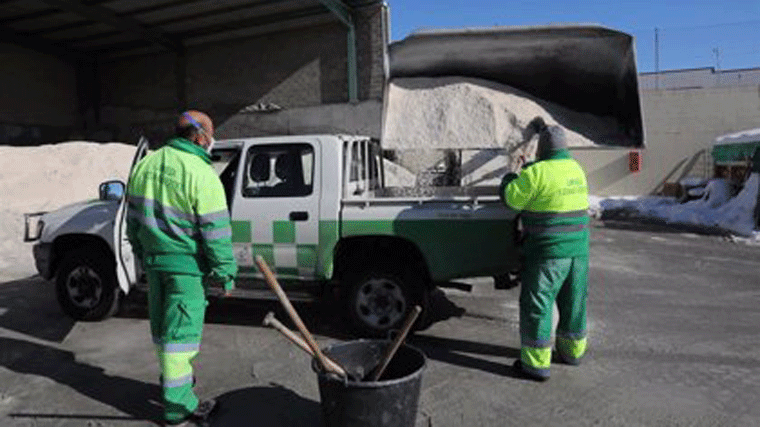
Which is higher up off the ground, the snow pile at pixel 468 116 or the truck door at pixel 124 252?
the snow pile at pixel 468 116

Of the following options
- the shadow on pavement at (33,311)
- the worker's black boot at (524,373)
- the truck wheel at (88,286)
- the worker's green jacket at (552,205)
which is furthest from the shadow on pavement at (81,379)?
the worker's green jacket at (552,205)

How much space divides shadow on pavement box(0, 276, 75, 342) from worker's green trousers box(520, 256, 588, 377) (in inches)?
174

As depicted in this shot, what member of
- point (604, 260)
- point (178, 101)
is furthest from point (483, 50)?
point (178, 101)

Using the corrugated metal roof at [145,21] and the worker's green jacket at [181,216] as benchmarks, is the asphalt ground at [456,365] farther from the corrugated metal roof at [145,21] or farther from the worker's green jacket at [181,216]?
the corrugated metal roof at [145,21]

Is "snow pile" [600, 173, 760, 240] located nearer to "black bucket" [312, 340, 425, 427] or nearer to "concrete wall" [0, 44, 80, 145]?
"black bucket" [312, 340, 425, 427]

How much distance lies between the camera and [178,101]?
20.1 metres

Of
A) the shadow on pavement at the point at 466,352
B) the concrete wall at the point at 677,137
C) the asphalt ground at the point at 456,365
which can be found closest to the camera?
the asphalt ground at the point at 456,365

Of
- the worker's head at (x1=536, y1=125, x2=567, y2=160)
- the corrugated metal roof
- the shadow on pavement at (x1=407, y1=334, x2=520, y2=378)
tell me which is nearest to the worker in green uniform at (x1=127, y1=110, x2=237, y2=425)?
the shadow on pavement at (x1=407, y1=334, x2=520, y2=378)

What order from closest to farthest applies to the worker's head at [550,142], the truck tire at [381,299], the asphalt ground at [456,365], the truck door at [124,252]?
the asphalt ground at [456,365]
the worker's head at [550,142]
the truck tire at [381,299]
the truck door at [124,252]

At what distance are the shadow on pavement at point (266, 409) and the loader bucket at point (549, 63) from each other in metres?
5.12

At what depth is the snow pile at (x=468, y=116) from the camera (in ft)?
29.0

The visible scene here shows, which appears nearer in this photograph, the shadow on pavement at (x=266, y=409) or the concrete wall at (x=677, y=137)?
the shadow on pavement at (x=266, y=409)

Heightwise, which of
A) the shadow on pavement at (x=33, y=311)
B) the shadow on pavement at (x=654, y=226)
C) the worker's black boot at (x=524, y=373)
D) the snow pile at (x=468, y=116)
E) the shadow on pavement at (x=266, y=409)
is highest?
the snow pile at (x=468, y=116)

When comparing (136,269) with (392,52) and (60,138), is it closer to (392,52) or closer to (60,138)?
(392,52)
